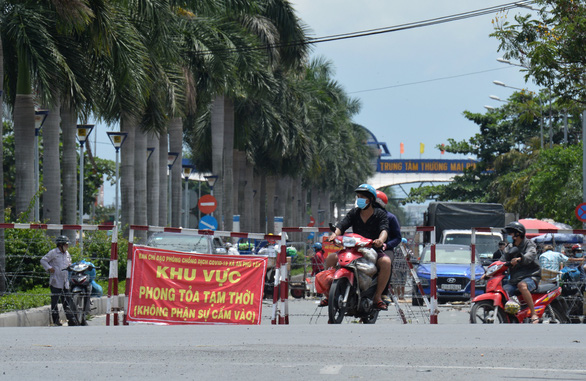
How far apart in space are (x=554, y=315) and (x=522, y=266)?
110cm

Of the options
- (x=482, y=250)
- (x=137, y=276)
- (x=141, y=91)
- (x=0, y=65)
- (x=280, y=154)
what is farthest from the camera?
(x=280, y=154)

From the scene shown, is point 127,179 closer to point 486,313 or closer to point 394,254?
point 394,254

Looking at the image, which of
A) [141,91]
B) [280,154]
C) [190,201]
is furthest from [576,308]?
[280,154]

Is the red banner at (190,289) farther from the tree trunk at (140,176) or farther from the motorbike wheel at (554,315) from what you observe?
the tree trunk at (140,176)

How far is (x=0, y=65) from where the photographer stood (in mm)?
19594

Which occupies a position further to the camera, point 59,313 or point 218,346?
point 59,313

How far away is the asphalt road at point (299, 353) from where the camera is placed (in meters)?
7.34

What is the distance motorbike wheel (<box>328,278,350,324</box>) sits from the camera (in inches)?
463

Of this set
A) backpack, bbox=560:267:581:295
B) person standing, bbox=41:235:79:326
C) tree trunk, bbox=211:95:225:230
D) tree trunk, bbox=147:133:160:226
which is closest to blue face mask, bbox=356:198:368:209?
backpack, bbox=560:267:581:295

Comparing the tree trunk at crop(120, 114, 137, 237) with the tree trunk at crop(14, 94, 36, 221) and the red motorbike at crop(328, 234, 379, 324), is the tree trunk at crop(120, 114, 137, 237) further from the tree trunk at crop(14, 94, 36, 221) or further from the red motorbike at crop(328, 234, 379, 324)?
the red motorbike at crop(328, 234, 379, 324)

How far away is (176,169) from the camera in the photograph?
132 feet

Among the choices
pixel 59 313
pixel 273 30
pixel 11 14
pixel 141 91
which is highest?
pixel 273 30

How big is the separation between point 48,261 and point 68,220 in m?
11.5

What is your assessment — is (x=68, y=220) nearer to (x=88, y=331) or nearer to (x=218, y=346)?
(x=88, y=331)
